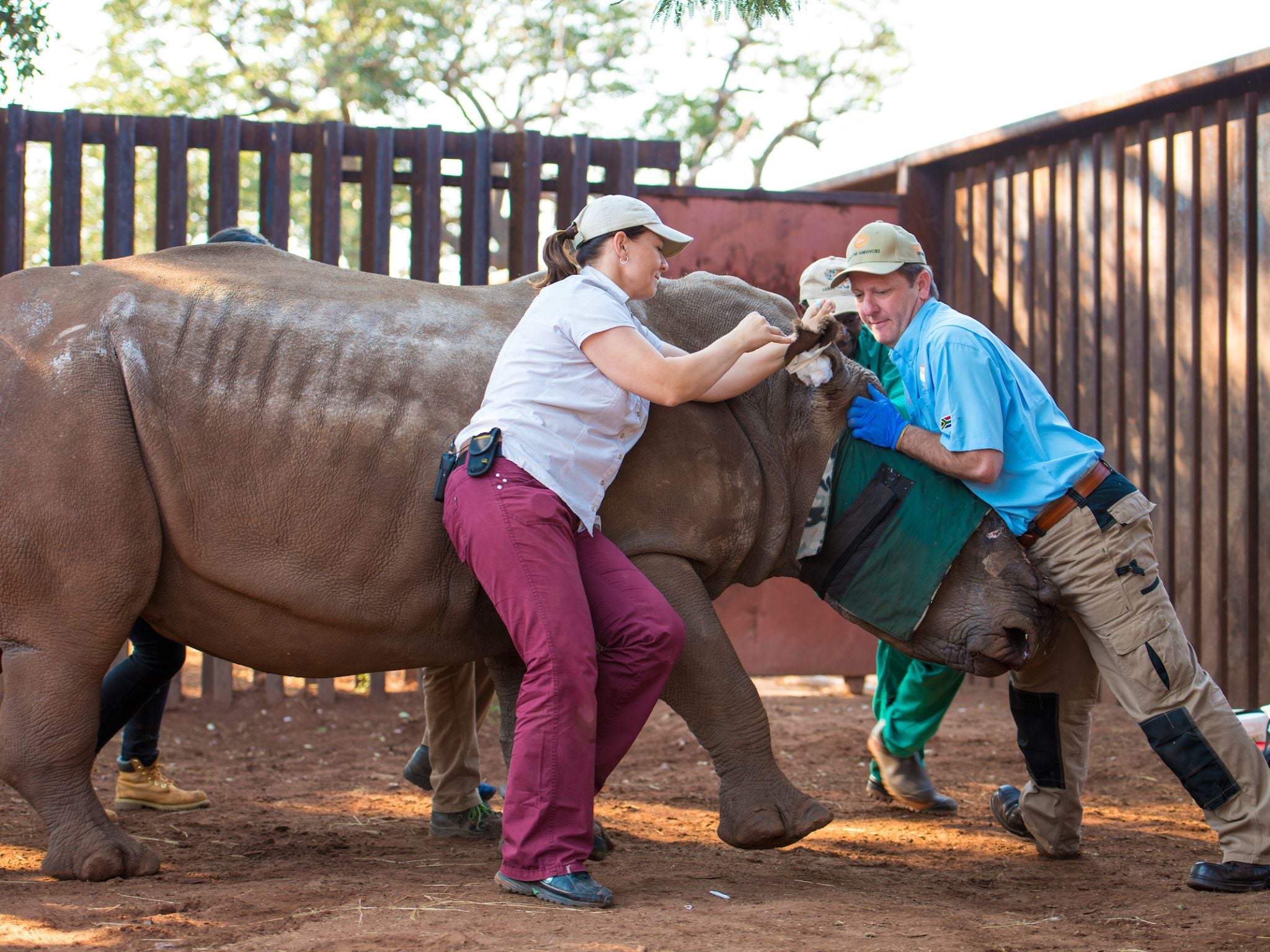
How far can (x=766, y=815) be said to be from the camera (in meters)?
3.89

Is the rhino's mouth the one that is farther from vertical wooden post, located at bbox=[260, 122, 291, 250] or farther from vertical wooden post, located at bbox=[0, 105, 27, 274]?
Result: vertical wooden post, located at bbox=[0, 105, 27, 274]

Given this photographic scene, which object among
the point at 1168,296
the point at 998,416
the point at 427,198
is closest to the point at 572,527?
the point at 998,416

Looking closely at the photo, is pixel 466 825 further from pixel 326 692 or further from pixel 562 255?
pixel 326 692

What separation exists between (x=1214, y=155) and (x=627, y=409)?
4450 millimetres

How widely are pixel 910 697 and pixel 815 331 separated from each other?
78.8 inches

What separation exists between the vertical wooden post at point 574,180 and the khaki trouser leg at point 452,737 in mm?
3236

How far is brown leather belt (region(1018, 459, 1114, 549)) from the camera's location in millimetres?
4238

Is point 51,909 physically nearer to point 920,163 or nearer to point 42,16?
point 42,16

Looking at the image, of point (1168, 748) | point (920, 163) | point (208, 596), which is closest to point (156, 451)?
point (208, 596)

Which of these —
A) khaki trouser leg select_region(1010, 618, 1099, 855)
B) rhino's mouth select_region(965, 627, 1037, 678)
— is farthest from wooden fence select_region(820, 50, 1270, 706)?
rhino's mouth select_region(965, 627, 1037, 678)

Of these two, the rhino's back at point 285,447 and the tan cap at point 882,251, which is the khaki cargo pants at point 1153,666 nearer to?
the tan cap at point 882,251

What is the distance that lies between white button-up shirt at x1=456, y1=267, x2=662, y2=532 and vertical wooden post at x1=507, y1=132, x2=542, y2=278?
3.72 meters

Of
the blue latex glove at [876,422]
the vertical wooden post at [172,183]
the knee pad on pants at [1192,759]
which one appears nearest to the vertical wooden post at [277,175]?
the vertical wooden post at [172,183]

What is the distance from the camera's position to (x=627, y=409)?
385 cm
